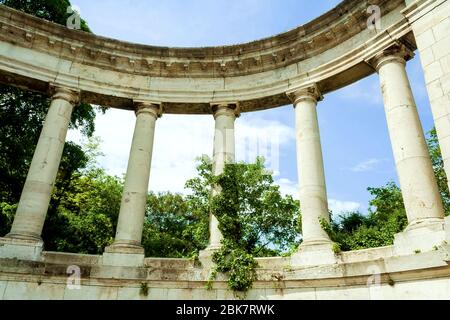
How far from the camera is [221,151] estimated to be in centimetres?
4322

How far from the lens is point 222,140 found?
4391cm

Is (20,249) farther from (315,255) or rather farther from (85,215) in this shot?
(85,215)

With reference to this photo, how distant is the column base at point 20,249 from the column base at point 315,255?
25.4m

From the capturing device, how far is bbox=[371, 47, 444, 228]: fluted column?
29344mm

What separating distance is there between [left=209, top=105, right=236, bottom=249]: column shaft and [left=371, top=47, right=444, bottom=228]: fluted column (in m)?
17.8

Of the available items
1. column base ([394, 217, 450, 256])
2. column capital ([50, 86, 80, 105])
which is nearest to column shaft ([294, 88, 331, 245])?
column base ([394, 217, 450, 256])

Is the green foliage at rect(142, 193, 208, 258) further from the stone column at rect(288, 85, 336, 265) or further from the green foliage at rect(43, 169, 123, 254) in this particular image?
the stone column at rect(288, 85, 336, 265)

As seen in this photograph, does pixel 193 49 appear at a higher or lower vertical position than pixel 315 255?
higher

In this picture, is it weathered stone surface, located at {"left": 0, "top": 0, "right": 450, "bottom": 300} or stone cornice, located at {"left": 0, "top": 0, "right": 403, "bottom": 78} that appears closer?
weathered stone surface, located at {"left": 0, "top": 0, "right": 450, "bottom": 300}

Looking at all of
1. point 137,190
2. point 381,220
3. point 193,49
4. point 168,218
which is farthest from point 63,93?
point 168,218

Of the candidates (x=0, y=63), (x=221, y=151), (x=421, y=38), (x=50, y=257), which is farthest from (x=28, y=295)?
(x=421, y=38)

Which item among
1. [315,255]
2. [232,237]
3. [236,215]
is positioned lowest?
[315,255]

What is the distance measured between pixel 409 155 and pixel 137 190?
1117 inches
